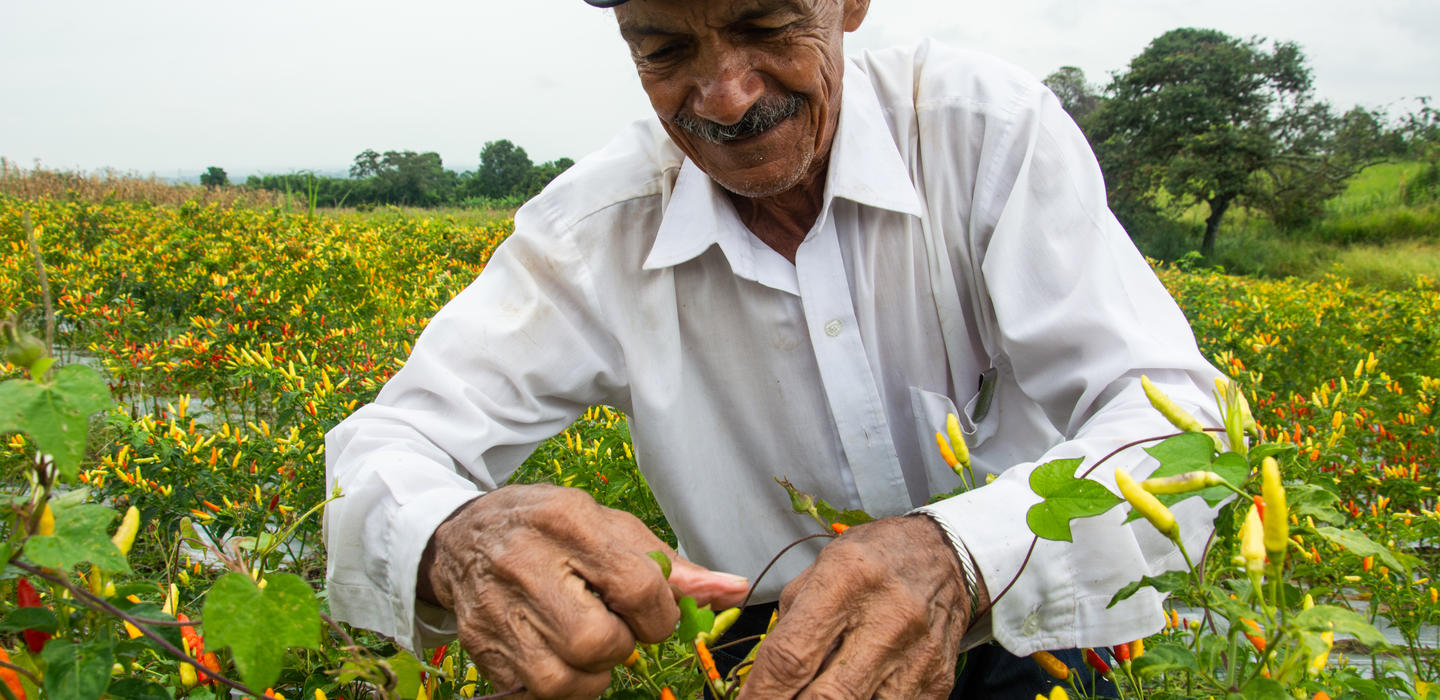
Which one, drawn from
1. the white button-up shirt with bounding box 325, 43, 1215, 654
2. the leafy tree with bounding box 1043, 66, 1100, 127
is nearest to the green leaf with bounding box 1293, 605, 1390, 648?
the white button-up shirt with bounding box 325, 43, 1215, 654

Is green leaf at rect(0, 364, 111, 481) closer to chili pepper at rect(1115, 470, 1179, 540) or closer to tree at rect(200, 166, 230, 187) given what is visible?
chili pepper at rect(1115, 470, 1179, 540)

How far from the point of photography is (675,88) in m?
1.49

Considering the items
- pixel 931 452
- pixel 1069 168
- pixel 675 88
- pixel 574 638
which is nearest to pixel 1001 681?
pixel 931 452

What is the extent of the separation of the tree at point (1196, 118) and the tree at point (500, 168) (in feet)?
61.9

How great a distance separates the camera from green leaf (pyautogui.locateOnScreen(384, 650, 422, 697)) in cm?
95

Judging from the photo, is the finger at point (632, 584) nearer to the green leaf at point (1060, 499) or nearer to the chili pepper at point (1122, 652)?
the green leaf at point (1060, 499)

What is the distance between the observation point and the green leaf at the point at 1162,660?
2.97 ft

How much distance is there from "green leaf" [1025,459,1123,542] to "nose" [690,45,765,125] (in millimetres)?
808

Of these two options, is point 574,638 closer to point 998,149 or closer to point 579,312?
point 579,312

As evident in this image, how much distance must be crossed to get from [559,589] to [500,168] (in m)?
32.1

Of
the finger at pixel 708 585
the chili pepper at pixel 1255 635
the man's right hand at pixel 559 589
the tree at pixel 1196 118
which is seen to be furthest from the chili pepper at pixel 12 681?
the tree at pixel 1196 118

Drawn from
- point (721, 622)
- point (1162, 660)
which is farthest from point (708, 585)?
point (1162, 660)

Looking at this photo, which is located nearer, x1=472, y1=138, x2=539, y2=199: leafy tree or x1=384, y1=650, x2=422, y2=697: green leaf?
x1=384, y1=650, x2=422, y2=697: green leaf

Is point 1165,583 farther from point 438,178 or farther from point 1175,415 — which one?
point 438,178
